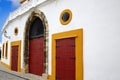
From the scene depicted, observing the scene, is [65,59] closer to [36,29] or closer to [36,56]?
[36,56]

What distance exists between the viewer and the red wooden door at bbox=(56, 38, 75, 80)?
9086 mm

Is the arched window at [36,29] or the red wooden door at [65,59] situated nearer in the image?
the red wooden door at [65,59]

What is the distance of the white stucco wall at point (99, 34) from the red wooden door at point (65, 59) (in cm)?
73

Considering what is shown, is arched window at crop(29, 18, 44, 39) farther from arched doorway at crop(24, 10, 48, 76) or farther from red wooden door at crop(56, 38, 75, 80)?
red wooden door at crop(56, 38, 75, 80)

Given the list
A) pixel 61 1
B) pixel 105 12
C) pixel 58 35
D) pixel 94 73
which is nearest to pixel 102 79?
pixel 94 73

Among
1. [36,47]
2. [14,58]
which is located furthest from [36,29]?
[14,58]

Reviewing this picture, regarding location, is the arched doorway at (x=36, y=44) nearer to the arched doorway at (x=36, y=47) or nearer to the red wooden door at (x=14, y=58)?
the arched doorway at (x=36, y=47)

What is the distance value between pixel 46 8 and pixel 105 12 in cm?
498

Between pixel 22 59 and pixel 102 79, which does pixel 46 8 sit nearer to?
pixel 22 59

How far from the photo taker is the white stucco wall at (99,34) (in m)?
7.02

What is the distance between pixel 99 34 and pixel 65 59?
2579mm

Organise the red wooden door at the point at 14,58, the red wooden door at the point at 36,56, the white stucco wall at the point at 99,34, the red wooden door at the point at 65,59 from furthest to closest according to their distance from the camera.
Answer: the red wooden door at the point at 14,58 → the red wooden door at the point at 36,56 → the red wooden door at the point at 65,59 → the white stucco wall at the point at 99,34

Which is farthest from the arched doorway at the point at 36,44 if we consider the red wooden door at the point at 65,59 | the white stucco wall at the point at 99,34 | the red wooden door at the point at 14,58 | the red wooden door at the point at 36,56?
the white stucco wall at the point at 99,34

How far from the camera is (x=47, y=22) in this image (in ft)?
37.6
